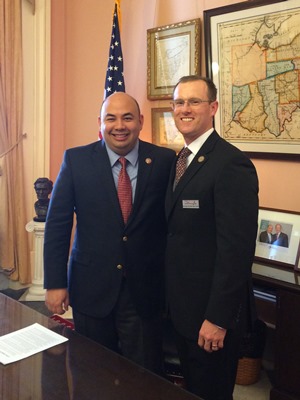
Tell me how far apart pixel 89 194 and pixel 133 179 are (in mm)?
180

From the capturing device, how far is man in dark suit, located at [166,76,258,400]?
54.1 inches

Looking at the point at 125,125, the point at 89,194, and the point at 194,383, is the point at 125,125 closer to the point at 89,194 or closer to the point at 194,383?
the point at 89,194

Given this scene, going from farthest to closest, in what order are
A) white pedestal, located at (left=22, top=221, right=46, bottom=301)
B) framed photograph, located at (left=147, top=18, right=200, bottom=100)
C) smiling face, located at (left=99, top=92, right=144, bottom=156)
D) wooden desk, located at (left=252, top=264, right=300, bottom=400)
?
1. white pedestal, located at (left=22, top=221, right=46, bottom=301)
2. framed photograph, located at (left=147, top=18, right=200, bottom=100)
3. wooden desk, located at (left=252, top=264, right=300, bottom=400)
4. smiling face, located at (left=99, top=92, right=144, bottom=156)

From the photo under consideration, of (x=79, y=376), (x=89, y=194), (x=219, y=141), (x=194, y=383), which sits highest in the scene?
(x=219, y=141)

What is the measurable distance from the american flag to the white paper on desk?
81.1 inches

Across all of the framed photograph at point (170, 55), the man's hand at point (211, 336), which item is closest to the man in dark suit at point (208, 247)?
the man's hand at point (211, 336)

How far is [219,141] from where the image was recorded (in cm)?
150

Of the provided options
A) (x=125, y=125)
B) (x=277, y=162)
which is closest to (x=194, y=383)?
(x=125, y=125)

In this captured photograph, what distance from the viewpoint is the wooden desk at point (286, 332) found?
185cm

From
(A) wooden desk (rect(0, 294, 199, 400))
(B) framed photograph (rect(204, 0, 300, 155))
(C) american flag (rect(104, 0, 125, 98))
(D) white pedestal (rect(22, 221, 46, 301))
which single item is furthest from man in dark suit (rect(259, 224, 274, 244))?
(D) white pedestal (rect(22, 221, 46, 301))

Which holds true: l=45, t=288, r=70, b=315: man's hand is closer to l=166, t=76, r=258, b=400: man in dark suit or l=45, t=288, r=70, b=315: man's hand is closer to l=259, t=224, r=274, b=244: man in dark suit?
l=166, t=76, r=258, b=400: man in dark suit

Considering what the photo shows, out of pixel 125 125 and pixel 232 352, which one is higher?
pixel 125 125

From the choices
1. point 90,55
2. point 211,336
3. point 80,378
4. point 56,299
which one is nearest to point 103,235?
point 56,299

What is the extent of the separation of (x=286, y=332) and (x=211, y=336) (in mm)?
653
